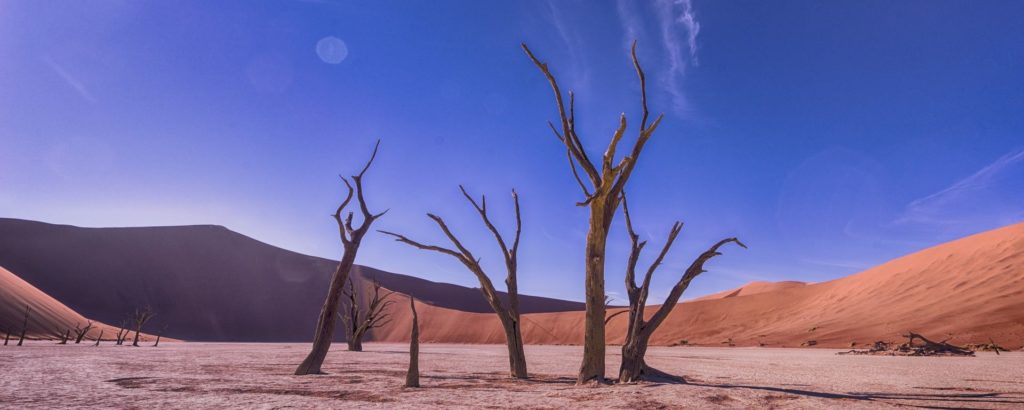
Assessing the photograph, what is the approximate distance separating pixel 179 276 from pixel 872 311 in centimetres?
7817

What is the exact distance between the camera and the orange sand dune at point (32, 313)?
111ft

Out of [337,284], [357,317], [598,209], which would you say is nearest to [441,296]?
[357,317]

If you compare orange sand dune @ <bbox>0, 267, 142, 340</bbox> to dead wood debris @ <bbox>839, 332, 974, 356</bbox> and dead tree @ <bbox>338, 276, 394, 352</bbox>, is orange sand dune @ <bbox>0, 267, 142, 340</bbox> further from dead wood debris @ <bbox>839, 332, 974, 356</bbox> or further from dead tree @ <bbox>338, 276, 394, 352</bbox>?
dead wood debris @ <bbox>839, 332, 974, 356</bbox>

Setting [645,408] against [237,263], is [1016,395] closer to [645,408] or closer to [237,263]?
[645,408]

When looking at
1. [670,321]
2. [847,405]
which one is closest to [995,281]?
[670,321]

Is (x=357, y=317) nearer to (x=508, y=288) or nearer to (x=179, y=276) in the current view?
(x=508, y=288)

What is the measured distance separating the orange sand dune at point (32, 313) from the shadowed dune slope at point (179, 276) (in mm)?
18242

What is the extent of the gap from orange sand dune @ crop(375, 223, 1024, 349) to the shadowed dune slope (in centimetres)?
2318

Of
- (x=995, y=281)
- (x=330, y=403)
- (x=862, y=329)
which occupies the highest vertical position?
(x=995, y=281)

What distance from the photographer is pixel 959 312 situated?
3206 centimetres

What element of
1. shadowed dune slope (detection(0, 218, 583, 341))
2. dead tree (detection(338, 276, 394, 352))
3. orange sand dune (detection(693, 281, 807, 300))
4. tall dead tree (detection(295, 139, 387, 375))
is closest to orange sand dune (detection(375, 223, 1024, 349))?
shadowed dune slope (detection(0, 218, 583, 341))

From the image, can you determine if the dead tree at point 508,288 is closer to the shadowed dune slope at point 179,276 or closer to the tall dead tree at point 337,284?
the tall dead tree at point 337,284

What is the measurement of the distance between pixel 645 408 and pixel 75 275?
80.8 meters

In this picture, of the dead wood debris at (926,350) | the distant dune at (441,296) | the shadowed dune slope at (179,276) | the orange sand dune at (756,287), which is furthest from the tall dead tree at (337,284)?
the orange sand dune at (756,287)
